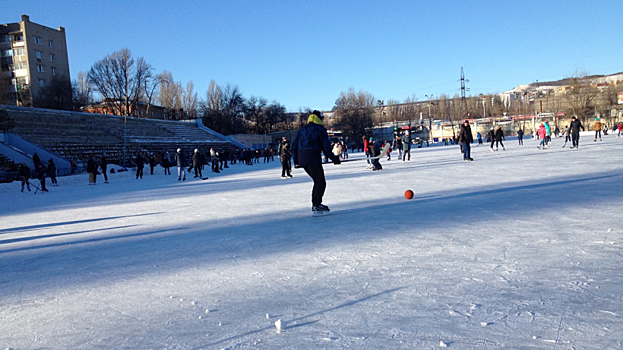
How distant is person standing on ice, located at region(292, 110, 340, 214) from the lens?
248 inches

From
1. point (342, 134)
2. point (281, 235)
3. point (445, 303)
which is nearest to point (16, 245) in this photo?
point (281, 235)

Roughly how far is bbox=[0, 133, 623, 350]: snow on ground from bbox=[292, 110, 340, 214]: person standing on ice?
0.33m

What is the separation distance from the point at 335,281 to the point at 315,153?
342cm

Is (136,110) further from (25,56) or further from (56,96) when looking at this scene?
(25,56)

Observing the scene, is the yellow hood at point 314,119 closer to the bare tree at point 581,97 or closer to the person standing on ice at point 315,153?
the person standing on ice at point 315,153

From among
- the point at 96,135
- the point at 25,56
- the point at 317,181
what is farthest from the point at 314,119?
the point at 25,56

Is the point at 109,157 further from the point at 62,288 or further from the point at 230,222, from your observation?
the point at 62,288

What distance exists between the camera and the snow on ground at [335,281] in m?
2.28

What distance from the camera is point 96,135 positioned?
118 ft

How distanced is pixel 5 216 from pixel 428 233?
362 inches

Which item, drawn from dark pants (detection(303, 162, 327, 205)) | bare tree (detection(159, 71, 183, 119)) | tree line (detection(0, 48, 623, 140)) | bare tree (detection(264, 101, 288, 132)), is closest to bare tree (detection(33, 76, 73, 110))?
tree line (detection(0, 48, 623, 140))

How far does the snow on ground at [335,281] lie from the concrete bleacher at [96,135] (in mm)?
27632

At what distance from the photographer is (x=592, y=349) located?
1.98 m

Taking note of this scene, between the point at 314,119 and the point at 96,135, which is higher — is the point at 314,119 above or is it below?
below
